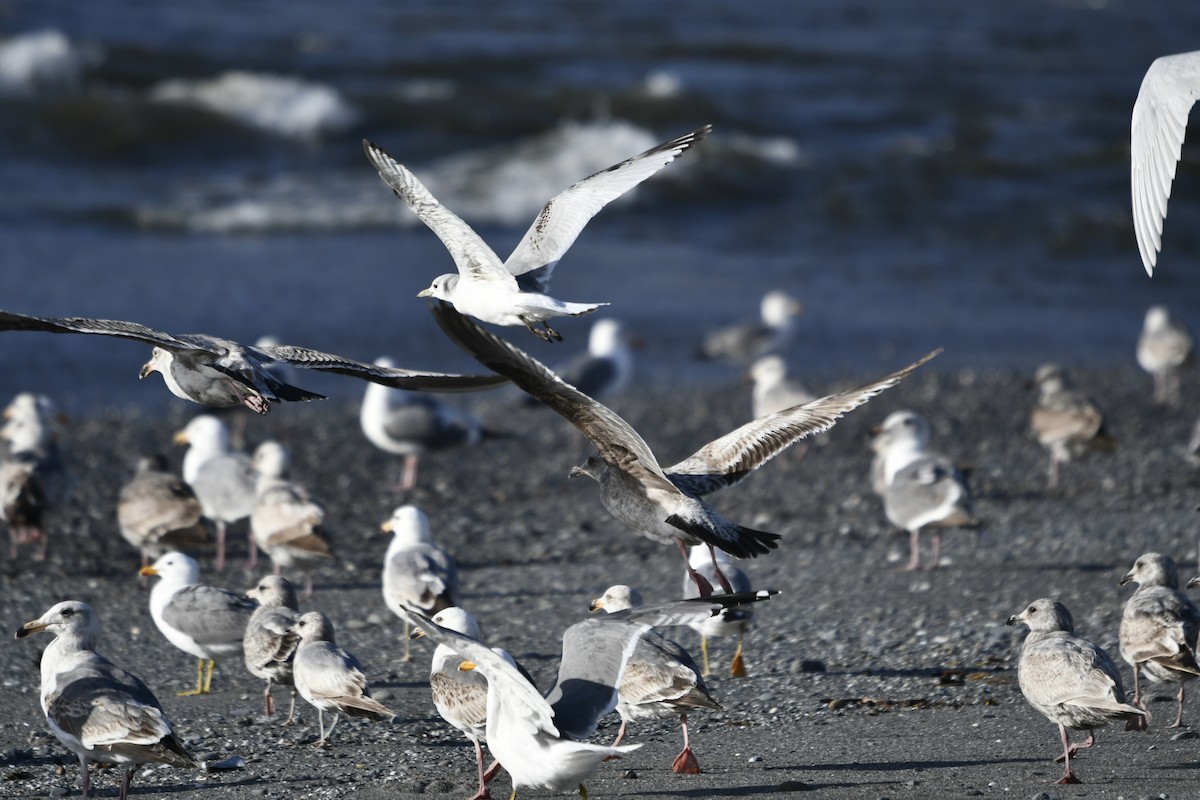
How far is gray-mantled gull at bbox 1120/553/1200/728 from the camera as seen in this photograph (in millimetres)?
6352

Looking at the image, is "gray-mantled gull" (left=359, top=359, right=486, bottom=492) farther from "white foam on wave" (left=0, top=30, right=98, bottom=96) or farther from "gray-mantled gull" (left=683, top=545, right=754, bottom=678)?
"white foam on wave" (left=0, top=30, right=98, bottom=96)

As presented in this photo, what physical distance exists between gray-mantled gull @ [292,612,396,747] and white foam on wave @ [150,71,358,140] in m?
19.3

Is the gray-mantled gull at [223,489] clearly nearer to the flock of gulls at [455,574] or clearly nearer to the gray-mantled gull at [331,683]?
the flock of gulls at [455,574]

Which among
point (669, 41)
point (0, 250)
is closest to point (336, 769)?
point (0, 250)

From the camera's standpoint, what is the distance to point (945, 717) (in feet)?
22.1

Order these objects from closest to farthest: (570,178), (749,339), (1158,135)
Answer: (1158,135), (749,339), (570,178)

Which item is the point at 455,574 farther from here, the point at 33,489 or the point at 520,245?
the point at 33,489

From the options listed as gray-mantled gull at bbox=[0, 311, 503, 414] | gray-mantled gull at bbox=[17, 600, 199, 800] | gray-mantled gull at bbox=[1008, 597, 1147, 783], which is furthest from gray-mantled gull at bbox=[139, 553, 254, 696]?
gray-mantled gull at bbox=[1008, 597, 1147, 783]

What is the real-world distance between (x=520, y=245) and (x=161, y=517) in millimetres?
3108

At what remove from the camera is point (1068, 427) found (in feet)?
37.7

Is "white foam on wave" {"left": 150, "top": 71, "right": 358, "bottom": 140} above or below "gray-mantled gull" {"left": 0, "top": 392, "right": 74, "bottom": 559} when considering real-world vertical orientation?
above

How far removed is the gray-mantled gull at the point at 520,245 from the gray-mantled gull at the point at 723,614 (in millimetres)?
→ 1487

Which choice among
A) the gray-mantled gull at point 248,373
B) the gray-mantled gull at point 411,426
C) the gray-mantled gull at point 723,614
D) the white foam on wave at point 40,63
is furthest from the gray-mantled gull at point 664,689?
the white foam on wave at point 40,63

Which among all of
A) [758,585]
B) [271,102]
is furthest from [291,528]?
[271,102]
